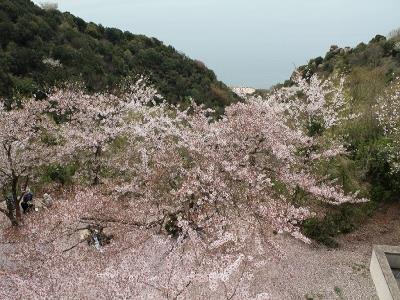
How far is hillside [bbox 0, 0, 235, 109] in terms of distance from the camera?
30.1 meters

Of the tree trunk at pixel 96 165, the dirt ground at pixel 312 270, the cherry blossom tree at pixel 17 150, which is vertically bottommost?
the dirt ground at pixel 312 270

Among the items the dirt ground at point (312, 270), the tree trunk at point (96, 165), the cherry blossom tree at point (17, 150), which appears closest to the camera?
the dirt ground at point (312, 270)

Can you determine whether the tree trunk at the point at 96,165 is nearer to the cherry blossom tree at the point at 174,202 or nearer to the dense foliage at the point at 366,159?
the cherry blossom tree at the point at 174,202

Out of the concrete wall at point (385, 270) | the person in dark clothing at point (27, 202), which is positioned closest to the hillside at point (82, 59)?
the person in dark clothing at point (27, 202)

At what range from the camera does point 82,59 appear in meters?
34.5

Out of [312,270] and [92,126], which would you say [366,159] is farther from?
[92,126]

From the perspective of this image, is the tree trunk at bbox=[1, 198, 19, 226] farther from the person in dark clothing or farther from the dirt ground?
the dirt ground

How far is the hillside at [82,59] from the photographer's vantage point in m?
30.1

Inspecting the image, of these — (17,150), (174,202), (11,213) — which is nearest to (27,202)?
(11,213)

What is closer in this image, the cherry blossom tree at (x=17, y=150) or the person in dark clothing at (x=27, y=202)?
the cherry blossom tree at (x=17, y=150)

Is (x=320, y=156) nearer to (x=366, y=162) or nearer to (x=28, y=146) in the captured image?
(x=366, y=162)

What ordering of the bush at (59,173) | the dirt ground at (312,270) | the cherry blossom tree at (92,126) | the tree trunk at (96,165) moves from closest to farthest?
the dirt ground at (312,270), the cherry blossom tree at (92,126), the tree trunk at (96,165), the bush at (59,173)

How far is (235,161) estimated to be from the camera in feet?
45.5

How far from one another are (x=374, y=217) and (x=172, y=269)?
35.6 ft
